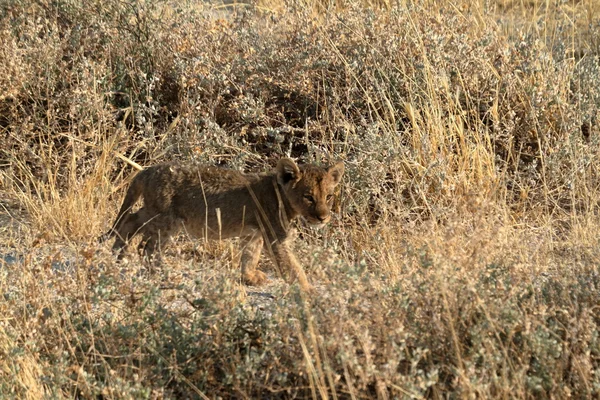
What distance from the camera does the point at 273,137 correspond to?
828 cm

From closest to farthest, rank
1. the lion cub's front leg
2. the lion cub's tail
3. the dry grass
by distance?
the dry grass, the lion cub's front leg, the lion cub's tail

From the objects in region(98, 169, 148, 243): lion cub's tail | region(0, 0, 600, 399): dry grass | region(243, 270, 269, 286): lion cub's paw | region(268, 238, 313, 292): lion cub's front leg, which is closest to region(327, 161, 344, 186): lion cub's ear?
region(0, 0, 600, 399): dry grass

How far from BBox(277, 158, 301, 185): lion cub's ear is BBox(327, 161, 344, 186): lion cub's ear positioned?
0.23 metres

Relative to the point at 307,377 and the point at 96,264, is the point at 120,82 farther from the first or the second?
the point at 307,377

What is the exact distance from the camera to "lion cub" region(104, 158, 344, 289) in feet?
22.1

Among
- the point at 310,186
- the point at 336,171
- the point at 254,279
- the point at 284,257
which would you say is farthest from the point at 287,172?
the point at 254,279

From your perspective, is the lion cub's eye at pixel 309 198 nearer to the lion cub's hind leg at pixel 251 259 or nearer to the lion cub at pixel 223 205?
the lion cub at pixel 223 205

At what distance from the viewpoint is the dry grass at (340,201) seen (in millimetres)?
4438

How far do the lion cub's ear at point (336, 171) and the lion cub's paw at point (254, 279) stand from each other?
872 mm

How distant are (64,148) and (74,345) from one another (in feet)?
11.9

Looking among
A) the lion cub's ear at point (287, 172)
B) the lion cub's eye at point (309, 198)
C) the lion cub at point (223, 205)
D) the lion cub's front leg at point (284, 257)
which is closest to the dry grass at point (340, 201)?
the lion cub's front leg at point (284, 257)

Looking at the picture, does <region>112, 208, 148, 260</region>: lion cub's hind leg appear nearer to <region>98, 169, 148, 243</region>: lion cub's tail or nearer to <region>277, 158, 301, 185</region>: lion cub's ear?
<region>98, 169, 148, 243</region>: lion cub's tail

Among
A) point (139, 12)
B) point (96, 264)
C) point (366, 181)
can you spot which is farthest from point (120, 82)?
point (96, 264)

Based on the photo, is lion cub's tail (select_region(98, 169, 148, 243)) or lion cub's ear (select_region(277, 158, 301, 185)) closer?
lion cub's ear (select_region(277, 158, 301, 185))
